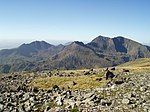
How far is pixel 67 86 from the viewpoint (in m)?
69.1

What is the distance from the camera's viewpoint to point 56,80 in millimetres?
80188

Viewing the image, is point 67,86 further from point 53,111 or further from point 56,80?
point 53,111

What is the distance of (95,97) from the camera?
36375mm

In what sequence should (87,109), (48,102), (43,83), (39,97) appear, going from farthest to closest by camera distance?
(43,83), (39,97), (48,102), (87,109)

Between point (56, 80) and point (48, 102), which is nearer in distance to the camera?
point (48, 102)

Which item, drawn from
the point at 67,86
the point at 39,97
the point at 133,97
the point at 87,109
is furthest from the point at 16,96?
the point at 67,86

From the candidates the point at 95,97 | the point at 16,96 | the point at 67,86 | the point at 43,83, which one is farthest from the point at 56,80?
the point at 95,97

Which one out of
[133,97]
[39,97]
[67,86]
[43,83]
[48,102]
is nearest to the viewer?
[133,97]

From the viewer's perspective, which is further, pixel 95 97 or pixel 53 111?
pixel 95 97

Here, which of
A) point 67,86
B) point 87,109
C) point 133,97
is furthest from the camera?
point 67,86

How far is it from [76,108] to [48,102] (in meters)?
6.46

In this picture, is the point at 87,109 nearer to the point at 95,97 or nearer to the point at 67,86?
the point at 95,97

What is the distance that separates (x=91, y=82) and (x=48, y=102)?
3274cm

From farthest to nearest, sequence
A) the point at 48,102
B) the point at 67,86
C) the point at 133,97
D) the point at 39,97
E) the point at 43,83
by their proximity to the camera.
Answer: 1. the point at 43,83
2. the point at 67,86
3. the point at 39,97
4. the point at 48,102
5. the point at 133,97
